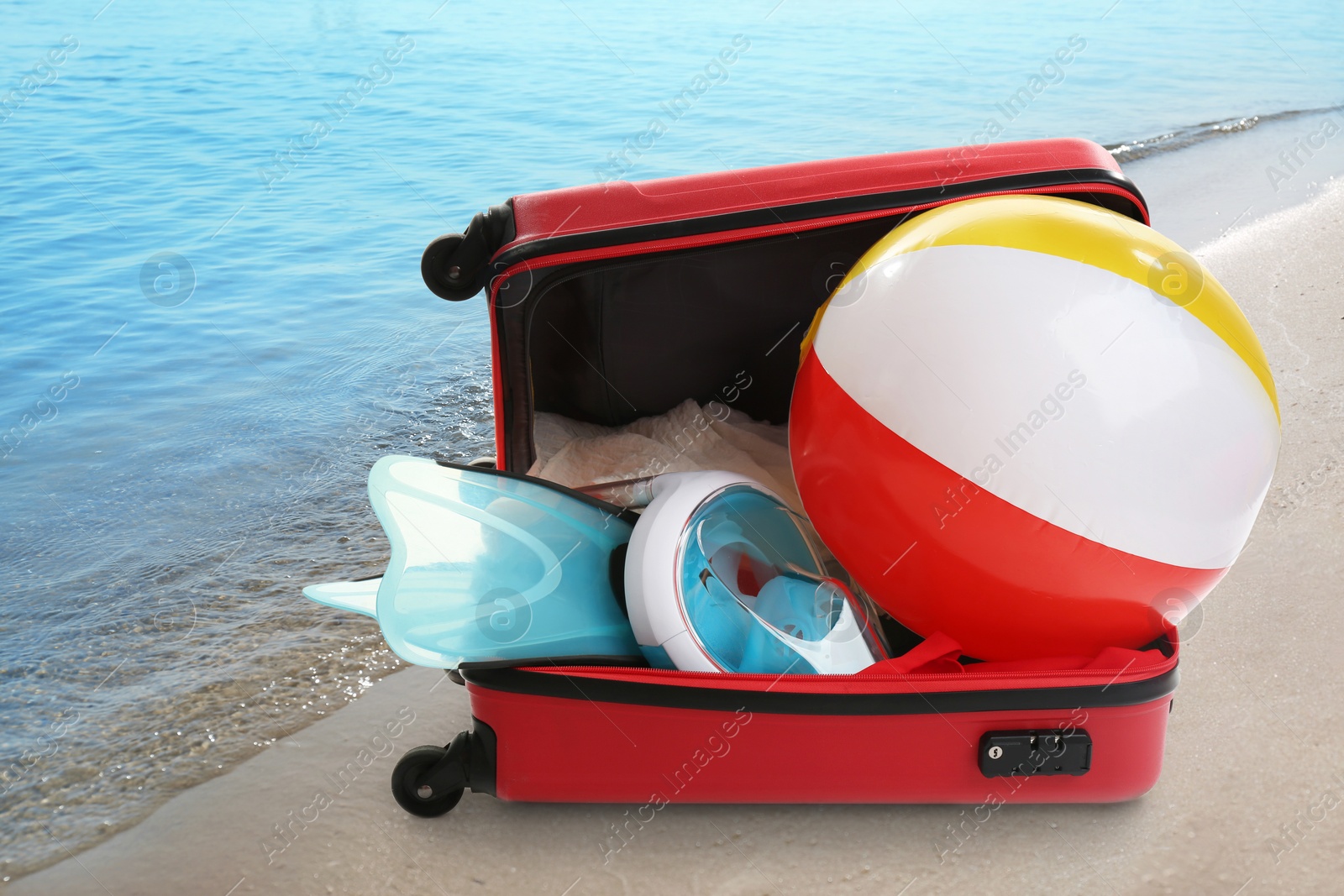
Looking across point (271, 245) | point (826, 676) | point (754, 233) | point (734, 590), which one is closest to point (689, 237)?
point (754, 233)

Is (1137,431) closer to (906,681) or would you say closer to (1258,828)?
(906,681)

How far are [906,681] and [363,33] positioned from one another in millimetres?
9720

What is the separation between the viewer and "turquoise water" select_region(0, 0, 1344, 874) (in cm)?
190

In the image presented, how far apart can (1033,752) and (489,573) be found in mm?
798

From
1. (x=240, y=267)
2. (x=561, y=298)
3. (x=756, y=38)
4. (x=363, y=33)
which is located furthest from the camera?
(x=756, y=38)

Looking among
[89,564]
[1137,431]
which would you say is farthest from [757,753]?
[89,564]

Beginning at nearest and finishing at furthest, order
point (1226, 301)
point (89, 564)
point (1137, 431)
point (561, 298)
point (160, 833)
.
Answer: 1. point (1137, 431)
2. point (1226, 301)
3. point (160, 833)
4. point (561, 298)
5. point (89, 564)

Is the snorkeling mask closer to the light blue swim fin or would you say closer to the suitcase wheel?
the light blue swim fin

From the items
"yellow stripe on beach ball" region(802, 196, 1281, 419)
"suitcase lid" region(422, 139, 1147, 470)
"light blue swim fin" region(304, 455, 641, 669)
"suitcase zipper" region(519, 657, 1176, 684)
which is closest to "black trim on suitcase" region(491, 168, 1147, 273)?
"suitcase lid" region(422, 139, 1147, 470)

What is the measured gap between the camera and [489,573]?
143 centimetres

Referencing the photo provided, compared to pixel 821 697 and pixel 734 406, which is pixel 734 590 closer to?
pixel 821 697

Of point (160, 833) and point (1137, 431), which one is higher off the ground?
point (1137, 431)

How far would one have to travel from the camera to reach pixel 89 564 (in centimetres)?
227

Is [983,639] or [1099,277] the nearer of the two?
[1099,277]
